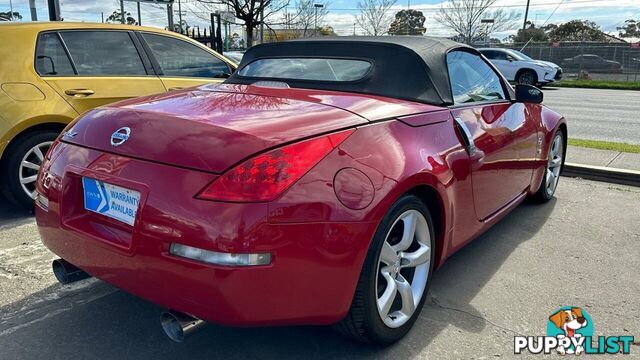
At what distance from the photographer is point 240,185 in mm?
1957

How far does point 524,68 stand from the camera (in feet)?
71.7

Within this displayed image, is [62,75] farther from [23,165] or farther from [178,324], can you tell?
[178,324]

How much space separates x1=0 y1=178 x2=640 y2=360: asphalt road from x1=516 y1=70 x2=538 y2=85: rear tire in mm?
18949

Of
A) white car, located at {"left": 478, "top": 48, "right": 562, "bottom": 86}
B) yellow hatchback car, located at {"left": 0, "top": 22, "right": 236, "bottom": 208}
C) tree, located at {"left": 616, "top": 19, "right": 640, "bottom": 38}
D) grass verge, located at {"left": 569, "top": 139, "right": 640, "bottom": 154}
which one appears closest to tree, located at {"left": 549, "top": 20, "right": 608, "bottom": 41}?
tree, located at {"left": 616, "top": 19, "right": 640, "bottom": 38}

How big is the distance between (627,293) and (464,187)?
1.25m

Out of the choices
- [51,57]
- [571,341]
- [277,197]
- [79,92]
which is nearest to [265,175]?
[277,197]

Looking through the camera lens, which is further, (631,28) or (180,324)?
(631,28)

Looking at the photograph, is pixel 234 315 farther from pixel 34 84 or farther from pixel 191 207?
pixel 34 84

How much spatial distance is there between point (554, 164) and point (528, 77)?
1855cm

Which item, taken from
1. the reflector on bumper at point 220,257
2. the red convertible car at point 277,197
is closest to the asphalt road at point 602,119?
the red convertible car at point 277,197

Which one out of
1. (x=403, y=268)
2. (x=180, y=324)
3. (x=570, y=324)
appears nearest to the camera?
(x=180, y=324)

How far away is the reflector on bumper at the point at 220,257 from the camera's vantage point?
191 centimetres

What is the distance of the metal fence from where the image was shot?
29.2 meters

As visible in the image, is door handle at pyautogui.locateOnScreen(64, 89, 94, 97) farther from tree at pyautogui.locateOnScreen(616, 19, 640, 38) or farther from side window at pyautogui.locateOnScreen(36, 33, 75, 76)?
tree at pyautogui.locateOnScreen(616, 19, 640, 38)
